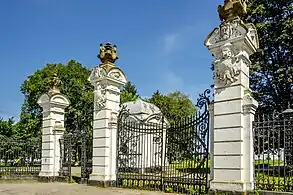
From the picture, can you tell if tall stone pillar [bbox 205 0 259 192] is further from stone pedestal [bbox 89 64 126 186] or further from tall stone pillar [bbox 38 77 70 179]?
tall stone pillar [bbox 38 77 70 179]

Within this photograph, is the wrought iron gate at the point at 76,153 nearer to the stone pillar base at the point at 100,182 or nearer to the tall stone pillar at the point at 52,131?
the tall stone pillar at the point at 52,131

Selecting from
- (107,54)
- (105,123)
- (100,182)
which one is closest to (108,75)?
(107,54)

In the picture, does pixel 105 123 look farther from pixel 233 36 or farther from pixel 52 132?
pixel 233 36

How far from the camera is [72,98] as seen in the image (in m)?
33.0

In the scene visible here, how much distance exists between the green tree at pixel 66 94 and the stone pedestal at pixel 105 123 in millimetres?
19440

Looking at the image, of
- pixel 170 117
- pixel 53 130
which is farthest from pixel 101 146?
pixel 53 130

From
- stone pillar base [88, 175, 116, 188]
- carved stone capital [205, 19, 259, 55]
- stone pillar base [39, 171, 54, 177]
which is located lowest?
stone pillar base [39, 171, 54, 177]

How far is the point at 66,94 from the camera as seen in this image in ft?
109

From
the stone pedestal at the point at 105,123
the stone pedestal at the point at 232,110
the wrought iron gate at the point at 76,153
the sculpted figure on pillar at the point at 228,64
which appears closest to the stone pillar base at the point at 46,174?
the wrought iron gate at the point at 76,153

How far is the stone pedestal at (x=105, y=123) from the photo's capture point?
11.5 metres

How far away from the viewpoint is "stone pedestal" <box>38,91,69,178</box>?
46.3ft

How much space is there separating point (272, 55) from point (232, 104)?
1229 centimetres

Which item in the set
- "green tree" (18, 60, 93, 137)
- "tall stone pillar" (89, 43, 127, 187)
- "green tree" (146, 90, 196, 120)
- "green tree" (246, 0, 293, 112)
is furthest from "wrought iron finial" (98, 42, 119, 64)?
"green tree" (146, 90, 196, 120)

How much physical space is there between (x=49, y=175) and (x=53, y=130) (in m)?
1.86
